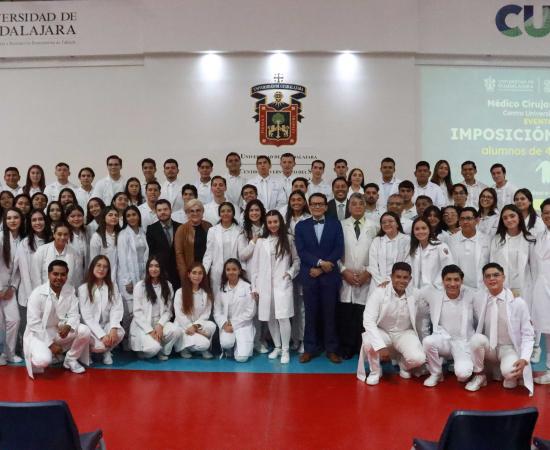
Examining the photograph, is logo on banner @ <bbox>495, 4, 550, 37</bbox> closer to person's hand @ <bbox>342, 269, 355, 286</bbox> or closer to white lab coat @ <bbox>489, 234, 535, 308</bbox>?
white lab coat @ <bbox>489, 234, 535, 308</bbox>

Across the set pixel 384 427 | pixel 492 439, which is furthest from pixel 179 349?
pixel 492 439

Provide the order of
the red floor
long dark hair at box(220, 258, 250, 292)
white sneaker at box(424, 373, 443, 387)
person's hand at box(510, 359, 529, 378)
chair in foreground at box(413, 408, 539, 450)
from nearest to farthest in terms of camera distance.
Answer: chair in foreground at box(413, 408, 539, 450), the red floor, person's hand at box(510, 359, 529, 378), white sneaker at box(424, 373, 443, 387), long dark hair at box(220, 258, 250, 292)

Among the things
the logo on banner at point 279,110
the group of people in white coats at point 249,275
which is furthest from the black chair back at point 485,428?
the logo on banner at point 279,110

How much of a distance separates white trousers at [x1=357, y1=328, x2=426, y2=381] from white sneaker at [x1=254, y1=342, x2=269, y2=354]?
1.26 meters

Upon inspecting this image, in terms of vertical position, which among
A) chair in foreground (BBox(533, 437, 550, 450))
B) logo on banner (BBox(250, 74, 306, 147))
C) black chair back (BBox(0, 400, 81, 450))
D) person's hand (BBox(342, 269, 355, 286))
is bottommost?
chair in foreground (BBox(533, 437, 550, 450))

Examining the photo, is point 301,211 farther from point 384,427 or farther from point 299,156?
point 299,156

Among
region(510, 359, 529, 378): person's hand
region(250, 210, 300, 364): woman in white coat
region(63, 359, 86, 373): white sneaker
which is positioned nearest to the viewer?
region(510, 359, 529, 378): person's hand

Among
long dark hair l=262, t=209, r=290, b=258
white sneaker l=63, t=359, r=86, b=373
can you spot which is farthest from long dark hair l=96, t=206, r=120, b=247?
long dark hair l=262, t=209, r=290, b=258

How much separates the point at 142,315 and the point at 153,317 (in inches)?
Answer: 4.8

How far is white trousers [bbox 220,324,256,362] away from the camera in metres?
5.46

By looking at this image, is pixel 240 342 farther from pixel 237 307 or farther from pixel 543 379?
pixel 543 379

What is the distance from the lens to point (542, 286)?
17.1 ft

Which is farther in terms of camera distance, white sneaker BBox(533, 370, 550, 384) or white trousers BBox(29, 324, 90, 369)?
white trousers BBox(29, 324, 90, 369)

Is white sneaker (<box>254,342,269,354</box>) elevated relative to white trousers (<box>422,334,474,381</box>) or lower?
lower
